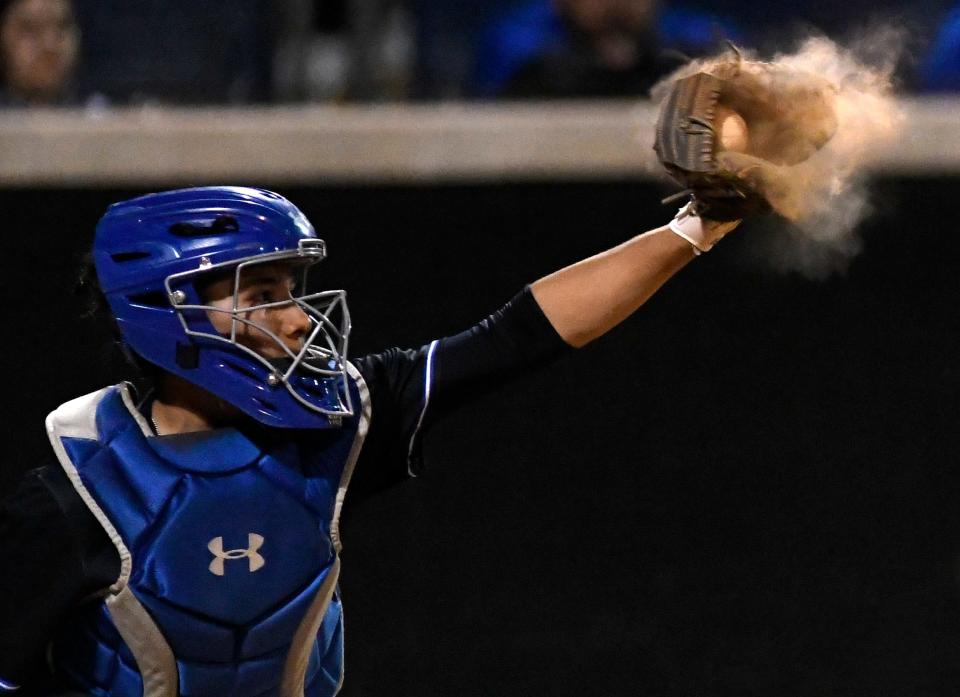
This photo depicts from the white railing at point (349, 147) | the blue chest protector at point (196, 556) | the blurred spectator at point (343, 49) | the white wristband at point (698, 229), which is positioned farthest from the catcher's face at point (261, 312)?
the blurred spectator at point (343, 49)

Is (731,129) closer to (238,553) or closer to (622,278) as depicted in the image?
(622,278)

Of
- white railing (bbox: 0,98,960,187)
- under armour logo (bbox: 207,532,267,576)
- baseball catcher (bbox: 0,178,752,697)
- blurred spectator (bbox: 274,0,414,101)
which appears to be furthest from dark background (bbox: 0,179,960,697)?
blurred spectator (bbox: 274,0,414,101)

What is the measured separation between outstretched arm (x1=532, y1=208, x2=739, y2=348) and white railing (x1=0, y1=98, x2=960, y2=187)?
2.27ft

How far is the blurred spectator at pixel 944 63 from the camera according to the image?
3379mm

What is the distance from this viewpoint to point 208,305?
1.97 metres

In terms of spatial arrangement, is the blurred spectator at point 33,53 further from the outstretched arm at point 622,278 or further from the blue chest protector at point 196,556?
the outstretched arm at point 622,278

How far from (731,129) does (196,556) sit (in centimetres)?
85

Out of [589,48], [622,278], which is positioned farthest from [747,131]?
[589,48]

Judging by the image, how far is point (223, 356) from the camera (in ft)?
6.39

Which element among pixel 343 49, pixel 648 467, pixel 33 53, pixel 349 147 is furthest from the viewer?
pixel 343 49

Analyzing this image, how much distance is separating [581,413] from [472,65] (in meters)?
1.32

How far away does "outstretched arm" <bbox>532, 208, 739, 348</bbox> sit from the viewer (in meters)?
2.01

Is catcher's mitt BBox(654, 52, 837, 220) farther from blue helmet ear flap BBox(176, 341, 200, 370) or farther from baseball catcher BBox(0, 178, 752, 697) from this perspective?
blue helmet ear flap BBox(176, 341, 200, 370)

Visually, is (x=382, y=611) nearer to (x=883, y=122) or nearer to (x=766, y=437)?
(x=766, y=437)
